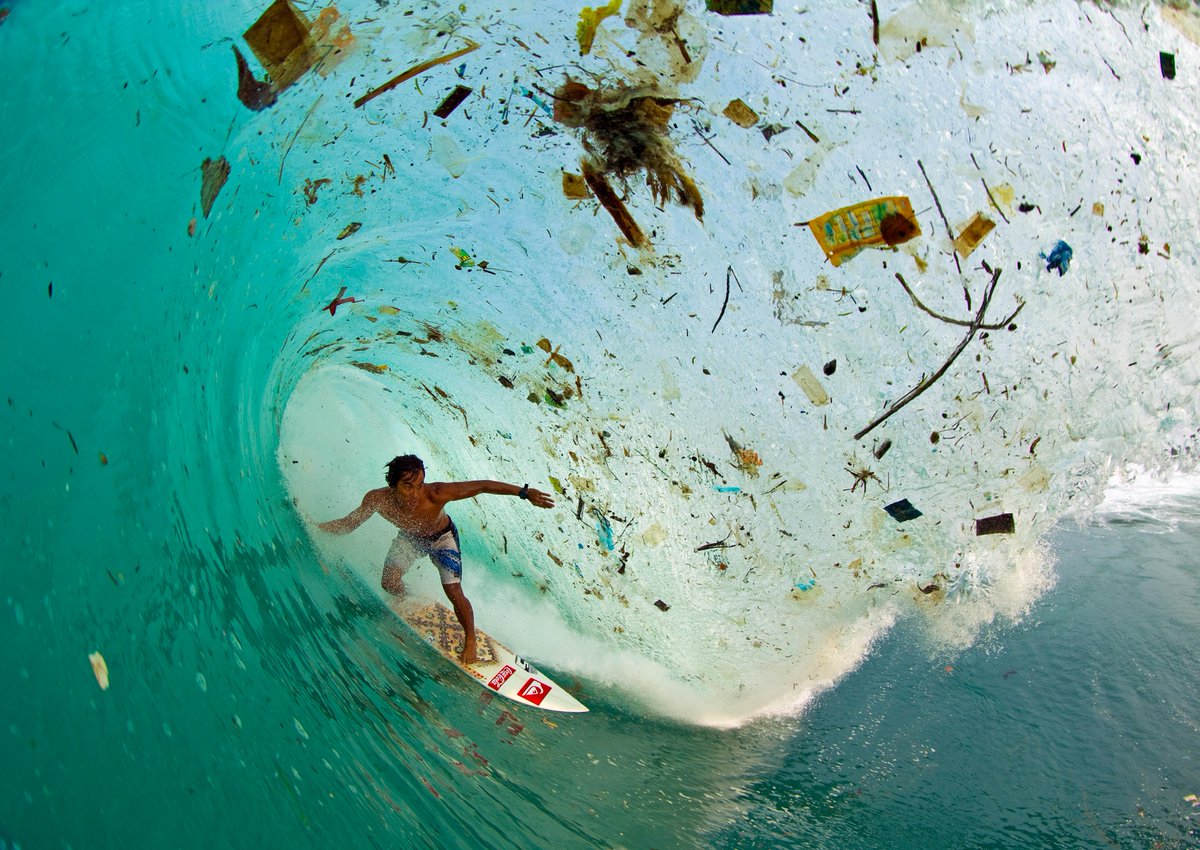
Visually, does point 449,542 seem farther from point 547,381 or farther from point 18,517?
point 18,517

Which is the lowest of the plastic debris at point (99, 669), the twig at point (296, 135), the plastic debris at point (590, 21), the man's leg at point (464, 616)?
the man's leg at point (464, 616)

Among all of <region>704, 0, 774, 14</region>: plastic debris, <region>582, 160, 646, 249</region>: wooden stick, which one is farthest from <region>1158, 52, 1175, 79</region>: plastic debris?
<region>582, 160, 646, 249</region>: wooden stick

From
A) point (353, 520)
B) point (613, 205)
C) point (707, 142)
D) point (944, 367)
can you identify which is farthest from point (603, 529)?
point (707, 142)

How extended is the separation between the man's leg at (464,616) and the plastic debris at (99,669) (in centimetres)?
120

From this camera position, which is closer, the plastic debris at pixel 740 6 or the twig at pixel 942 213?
the plastic debris at pixel 740 6

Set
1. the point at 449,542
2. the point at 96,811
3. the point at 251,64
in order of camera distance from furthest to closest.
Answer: the point at 449,542
the point at 251,64
the point at 96,811

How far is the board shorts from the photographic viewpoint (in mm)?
2551

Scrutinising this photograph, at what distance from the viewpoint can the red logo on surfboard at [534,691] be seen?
2580 millimetres

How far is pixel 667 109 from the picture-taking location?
6.00 feet

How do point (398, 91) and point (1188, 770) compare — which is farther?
point (1188, 770)

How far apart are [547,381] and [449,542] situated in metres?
0.73

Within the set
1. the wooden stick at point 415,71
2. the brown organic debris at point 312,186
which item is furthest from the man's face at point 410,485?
the wooden stick at point 415,71

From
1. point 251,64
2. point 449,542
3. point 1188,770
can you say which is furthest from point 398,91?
point 1188,770

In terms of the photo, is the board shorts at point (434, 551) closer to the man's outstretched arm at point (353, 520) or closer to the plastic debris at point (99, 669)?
the man's outstretched arm at point (353, 520)
